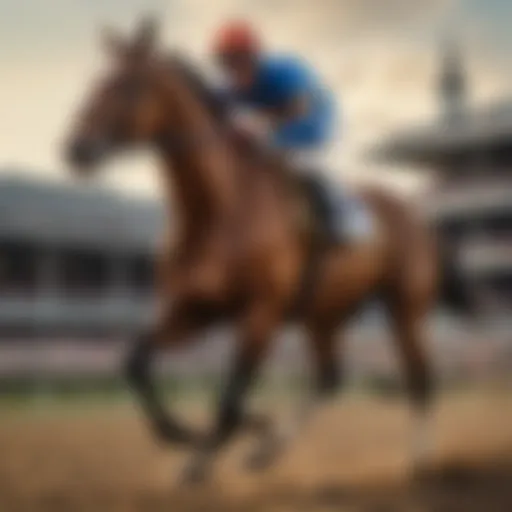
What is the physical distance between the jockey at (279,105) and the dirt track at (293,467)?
0.31m

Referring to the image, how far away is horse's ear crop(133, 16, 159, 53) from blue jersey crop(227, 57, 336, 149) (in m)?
0.15

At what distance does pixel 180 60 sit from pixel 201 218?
236mm

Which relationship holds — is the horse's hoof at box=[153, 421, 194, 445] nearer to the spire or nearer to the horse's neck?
the horse's neck

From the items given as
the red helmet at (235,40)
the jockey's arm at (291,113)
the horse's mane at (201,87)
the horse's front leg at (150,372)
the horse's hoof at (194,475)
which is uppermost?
the red helmet at (235,40)

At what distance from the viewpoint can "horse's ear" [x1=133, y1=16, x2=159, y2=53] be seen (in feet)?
5.02

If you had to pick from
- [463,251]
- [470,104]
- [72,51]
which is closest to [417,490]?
[463,251]

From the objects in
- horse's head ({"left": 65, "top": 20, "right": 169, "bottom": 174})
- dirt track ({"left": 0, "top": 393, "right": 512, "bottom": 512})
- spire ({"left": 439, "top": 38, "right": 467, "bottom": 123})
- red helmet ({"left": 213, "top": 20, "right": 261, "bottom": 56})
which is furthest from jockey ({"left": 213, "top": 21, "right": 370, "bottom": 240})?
dirt track ({"left": 0, "top": 393, "right": 512, "bottom": 512})

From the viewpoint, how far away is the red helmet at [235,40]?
1.56 meters

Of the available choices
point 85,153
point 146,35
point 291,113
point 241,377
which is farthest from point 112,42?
point 241,377

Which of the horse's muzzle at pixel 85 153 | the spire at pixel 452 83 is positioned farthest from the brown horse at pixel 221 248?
the spire at pixel 452 83

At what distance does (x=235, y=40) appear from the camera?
5.15ft

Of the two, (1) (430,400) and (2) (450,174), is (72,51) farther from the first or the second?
(1) (430,400)

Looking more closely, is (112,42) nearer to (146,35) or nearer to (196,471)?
(146,35)

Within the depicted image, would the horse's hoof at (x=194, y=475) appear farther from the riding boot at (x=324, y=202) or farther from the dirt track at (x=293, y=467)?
the riding boot at (x=324, y=202)
